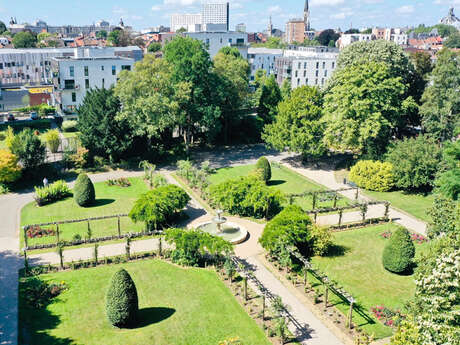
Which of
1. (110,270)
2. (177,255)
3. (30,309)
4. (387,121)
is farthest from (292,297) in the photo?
(387,121)

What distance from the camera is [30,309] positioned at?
65.2 ft

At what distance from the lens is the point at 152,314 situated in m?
19.7

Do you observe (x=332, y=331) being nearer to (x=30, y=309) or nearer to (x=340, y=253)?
(x=340, y=253)

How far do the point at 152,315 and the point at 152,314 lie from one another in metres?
0.08

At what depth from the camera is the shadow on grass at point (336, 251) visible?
25987 millimetres

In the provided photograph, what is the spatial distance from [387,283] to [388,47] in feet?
103

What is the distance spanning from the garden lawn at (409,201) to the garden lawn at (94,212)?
20.7 m

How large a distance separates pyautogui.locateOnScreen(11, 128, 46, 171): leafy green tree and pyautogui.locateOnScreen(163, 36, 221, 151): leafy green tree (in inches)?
537

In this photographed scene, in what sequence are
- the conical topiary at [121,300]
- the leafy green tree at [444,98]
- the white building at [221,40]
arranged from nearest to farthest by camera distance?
1. the conical topiary at [121,300]
2. the leafy green tree at [444,98]
3. the white building at [221,40]

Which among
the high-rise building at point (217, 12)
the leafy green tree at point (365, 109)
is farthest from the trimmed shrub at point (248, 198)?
the high-rise building at point (217, 12)

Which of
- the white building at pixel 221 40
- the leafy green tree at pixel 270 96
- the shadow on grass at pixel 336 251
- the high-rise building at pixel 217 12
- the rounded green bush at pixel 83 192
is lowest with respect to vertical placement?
the shadow on grass at pixel 336 251

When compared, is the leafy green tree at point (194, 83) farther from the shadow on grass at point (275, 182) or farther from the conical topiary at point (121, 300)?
the conical topiary at point (121, 300)

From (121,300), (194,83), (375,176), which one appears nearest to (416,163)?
(375,176)

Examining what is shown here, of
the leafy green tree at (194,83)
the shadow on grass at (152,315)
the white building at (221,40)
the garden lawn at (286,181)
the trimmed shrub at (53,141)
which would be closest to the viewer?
the shadow on grass at (152,315)
